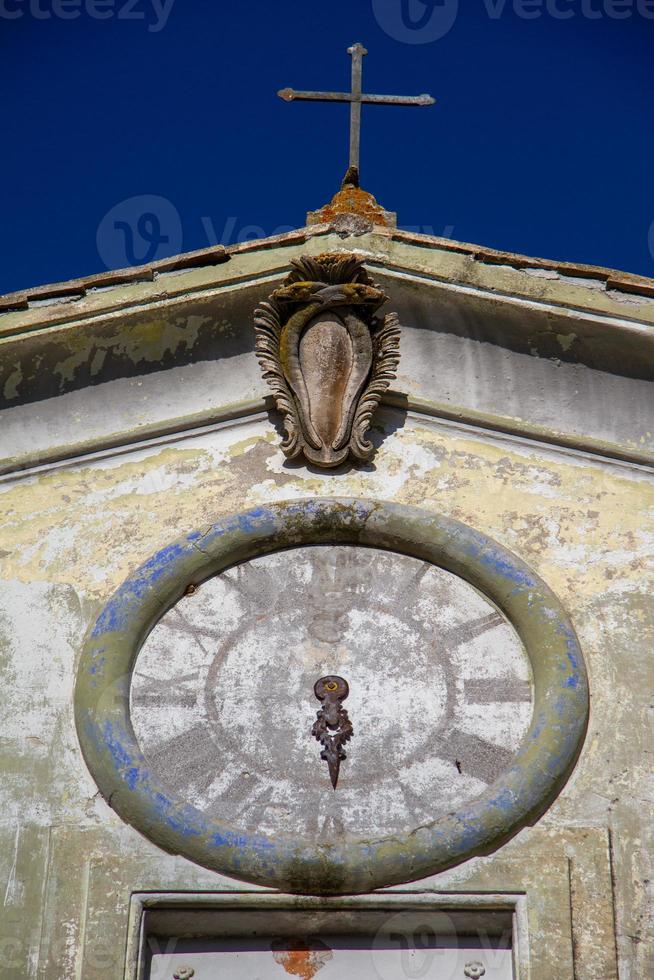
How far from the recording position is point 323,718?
24.2 feet

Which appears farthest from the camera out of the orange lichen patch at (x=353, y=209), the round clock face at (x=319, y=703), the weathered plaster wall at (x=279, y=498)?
the orange lichen patch at (x=353, y=209)

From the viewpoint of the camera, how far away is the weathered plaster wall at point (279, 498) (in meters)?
6.89

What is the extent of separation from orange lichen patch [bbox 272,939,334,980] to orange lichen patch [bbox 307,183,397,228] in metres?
3.70

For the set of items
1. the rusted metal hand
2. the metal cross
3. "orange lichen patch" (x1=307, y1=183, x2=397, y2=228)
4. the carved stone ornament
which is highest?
the metal cross

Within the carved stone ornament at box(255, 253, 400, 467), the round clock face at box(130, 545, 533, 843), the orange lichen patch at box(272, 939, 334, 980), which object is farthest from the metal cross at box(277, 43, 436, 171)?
the orange lichen patch at box(272, 939, 334, 980)

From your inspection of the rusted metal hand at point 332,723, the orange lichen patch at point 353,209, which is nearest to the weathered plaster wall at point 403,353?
the orange lichen patch at point 353,209

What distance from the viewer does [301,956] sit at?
276 inches

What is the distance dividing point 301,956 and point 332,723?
97 centimetres

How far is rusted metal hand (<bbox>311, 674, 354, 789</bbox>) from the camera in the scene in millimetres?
7270

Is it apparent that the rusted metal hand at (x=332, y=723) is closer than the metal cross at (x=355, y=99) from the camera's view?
Yes

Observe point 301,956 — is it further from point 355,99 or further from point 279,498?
point 355,99

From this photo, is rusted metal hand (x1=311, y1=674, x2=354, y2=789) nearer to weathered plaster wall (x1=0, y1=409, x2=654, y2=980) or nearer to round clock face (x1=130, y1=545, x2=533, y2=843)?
round clock face (x1=130, y1=545, x2=533, y2=843)

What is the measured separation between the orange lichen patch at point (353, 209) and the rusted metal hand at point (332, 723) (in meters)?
2.62

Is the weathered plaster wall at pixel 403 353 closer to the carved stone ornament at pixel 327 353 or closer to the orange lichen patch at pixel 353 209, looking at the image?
the carved stone ornament at pixel 327 353
